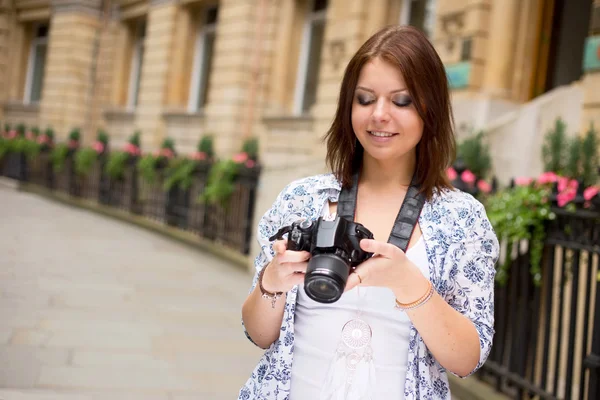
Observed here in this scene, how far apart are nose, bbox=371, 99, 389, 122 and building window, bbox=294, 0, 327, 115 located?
12693 millimetres

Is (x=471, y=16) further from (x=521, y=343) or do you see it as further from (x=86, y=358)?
(x=86, y=358)

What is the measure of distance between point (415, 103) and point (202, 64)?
16424mm

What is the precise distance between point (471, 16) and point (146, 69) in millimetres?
10900

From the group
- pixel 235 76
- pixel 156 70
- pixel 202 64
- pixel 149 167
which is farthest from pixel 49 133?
pixel 149 167

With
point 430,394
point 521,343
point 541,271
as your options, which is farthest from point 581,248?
point 430,394

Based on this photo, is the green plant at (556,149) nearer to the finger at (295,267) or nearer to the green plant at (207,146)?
the finger at (295,267)

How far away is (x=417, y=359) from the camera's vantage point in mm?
1783

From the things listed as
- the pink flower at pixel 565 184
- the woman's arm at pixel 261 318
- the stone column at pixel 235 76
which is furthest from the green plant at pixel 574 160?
the stone column at pixel 235 76

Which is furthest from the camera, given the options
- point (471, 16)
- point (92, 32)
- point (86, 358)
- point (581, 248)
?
point (92, 32)

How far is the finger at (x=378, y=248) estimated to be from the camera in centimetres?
154

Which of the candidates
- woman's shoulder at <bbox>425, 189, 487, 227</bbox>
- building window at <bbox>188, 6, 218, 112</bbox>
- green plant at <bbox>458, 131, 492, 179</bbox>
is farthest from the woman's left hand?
building window at <bbox>188, 6, 218, 112</bbox>

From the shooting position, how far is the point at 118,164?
15188 mm

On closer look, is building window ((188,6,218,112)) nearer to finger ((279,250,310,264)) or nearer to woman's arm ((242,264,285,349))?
woman's arm ((242,264,285,349))

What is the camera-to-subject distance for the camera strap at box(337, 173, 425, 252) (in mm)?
1785
